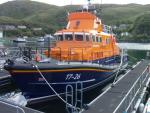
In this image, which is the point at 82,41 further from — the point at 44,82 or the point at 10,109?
the point at 10,109

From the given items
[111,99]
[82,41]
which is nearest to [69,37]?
[82,41]

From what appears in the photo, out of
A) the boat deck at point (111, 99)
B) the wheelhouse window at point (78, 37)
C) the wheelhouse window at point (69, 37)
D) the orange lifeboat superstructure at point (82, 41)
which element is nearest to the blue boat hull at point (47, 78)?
the orange lifeboat superstructure at point (82, 41)

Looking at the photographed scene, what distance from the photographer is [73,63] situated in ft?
49.3

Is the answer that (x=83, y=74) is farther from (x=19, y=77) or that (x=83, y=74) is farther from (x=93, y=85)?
(x=19, y=77)

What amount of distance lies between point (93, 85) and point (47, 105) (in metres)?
2.72

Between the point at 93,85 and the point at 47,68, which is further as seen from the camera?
the point at 93,85

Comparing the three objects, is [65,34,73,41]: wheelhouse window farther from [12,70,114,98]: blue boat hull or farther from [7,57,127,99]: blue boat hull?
[12,70,114,98]: blue boat hull

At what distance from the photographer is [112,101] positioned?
13695mm

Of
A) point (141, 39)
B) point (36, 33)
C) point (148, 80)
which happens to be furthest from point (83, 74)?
point (141, 39)

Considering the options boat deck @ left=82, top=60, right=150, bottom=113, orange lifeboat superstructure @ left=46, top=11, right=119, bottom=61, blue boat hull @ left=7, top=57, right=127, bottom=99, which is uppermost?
orange lifeboat superstructure @ left=46, top=11, right=119, bottom=61

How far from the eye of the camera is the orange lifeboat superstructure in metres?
16.5

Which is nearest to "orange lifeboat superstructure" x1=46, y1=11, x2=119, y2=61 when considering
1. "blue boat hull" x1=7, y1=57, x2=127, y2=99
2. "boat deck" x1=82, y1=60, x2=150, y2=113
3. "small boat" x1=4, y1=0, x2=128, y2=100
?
"small boat" x1=4, y1=0, x2=128, y2=100

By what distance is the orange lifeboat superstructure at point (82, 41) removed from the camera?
16.5m

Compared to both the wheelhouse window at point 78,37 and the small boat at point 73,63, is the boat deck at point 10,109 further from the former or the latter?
the wheelhouse window at point 78,37
